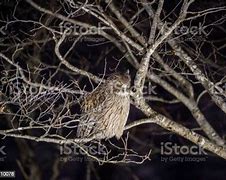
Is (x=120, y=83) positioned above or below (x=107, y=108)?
above

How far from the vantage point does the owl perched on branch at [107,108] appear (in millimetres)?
5051

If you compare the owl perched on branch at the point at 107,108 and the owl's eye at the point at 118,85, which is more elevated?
the owl's eye at the point at 118,85

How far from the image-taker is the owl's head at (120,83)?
5062 millimetres

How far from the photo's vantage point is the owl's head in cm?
506

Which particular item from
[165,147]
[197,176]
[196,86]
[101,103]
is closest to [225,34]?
[196,86]

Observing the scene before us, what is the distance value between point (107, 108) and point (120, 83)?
0.32 metres

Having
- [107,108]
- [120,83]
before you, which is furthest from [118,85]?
[107,108]

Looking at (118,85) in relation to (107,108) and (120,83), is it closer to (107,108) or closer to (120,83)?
(120,83)

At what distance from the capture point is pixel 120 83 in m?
5.09

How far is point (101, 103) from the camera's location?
520cm

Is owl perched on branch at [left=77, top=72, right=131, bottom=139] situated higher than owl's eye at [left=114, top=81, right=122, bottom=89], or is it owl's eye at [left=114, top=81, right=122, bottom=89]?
owl's eye at [left=114, top=81, right=122, bottom=89]

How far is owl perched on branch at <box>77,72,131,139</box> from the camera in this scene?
16.6ft

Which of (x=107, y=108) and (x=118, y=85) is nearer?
(x=118, y=85)

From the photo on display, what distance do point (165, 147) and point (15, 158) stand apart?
7.18 ft
